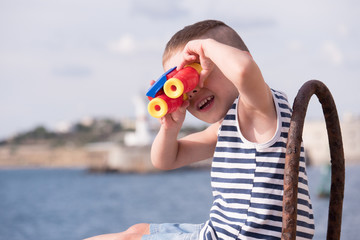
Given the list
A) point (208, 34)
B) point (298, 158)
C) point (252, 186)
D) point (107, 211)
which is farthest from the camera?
point (107, 211)

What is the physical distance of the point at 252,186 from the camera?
1080 millimetres

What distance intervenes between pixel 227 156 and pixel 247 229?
162mm

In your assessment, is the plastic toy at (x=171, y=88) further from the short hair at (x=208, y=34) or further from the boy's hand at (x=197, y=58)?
the short hair at (x=208, y=34)

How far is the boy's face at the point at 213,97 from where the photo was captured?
1155 mm

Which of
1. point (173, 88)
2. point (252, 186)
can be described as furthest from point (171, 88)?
point (252, 186)

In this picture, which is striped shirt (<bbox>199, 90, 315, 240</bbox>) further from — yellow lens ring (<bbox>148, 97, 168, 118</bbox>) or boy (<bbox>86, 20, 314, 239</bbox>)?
yellow lens ring (<bbox>148, 97, 168, 118</bbox>)

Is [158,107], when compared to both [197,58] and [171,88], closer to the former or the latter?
A: [171,88]

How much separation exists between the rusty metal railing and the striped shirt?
0.23 feet

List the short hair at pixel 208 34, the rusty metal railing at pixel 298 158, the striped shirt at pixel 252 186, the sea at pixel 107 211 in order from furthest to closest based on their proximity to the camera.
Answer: the sea at pixel 107 211, the short hair at pixel 208 34, the striped shirt at pixel 252 186, the rusty metal railing at pixel 298 158

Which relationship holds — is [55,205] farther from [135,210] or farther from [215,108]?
[215,108]

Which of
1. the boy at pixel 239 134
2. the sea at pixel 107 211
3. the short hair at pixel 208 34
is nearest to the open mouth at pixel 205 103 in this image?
the boy at pixel 239 134

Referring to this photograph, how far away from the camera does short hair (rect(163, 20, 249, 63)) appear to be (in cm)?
118

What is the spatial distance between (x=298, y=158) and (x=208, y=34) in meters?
0.38

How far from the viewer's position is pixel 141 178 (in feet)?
123
